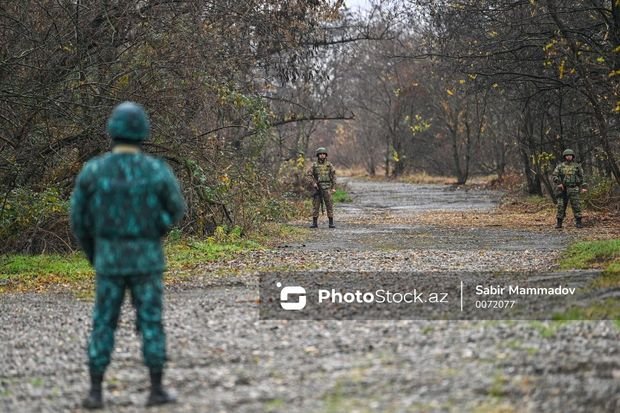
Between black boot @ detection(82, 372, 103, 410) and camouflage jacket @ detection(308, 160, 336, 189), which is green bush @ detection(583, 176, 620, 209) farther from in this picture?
black boot @ detection(82, 372, 103, 410)

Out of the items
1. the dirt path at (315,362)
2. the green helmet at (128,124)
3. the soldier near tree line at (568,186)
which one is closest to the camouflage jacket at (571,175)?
the soldier near tree line at (568,186)

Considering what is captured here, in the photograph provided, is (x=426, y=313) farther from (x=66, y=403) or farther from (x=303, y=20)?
(x=303, y=20)

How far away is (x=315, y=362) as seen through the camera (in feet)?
25.9

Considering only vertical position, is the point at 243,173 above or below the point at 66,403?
above

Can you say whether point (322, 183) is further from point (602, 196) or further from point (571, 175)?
point (602, 196)

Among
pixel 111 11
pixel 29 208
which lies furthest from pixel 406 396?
pixel 111 11

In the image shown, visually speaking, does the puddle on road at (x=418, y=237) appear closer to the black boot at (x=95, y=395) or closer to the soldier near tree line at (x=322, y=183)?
the soldier near tree line at (x=322, y=183)

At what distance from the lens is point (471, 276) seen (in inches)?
535

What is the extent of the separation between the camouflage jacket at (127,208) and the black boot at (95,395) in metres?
0.71

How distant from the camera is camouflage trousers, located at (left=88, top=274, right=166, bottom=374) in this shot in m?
6.86

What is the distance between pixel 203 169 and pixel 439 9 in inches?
291

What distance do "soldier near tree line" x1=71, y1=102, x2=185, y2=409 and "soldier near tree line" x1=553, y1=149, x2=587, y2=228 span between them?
58.5 feet

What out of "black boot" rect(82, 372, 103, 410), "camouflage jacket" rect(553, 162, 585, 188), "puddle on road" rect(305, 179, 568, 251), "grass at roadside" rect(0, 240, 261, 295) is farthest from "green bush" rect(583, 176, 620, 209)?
"black boot" rect(82, 372, 103, 410)

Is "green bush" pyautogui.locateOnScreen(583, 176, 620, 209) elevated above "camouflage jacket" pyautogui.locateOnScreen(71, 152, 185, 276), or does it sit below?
below
